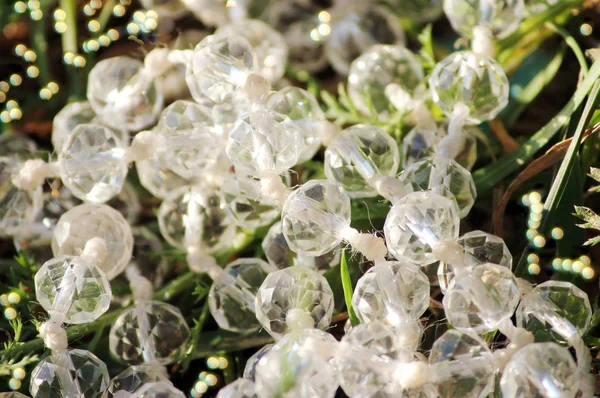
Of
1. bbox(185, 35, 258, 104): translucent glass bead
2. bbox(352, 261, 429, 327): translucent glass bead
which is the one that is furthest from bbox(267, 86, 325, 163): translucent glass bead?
bbox(352, 261, 429, 327): translucent glass bead

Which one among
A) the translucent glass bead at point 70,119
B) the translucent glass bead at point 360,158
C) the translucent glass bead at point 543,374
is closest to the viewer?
the translucent glass bead at point 543,374

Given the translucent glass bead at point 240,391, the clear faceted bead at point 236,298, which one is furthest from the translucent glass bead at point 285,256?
the translucent glass bead at point 240,391

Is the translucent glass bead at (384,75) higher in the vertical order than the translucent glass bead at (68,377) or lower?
higher

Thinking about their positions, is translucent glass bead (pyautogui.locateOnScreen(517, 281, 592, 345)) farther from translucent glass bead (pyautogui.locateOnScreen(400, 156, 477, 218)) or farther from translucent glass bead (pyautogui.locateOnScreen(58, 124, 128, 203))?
translucent glass bead (pyautogui.locateOnScreen(58, 124, 128, 203))

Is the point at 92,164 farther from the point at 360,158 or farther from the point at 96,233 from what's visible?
the point at 360,158

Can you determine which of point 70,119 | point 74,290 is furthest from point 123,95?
point 74,290

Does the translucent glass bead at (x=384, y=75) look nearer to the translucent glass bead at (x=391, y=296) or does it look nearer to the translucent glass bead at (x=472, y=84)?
the translucent glass bead at (x=472, y=84)

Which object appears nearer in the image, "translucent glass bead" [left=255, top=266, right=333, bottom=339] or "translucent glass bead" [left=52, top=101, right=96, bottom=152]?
"translucent glass bead" [left=255, top=266, right=333, bottom=339]
